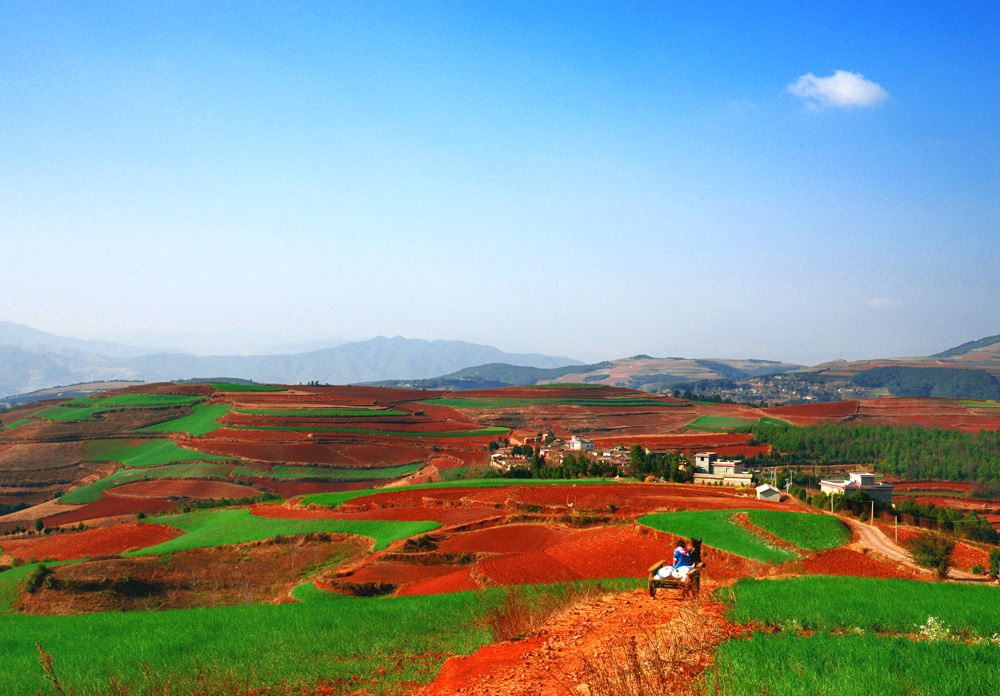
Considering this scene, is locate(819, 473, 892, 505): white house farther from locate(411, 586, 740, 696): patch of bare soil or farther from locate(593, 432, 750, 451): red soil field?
Answer: locate(411, 586, 740, 696): patch of bare soil

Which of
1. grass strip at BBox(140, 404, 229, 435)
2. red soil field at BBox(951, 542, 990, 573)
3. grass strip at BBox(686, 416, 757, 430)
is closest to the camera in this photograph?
red soil field at BBox(951, 542, 990, 573)

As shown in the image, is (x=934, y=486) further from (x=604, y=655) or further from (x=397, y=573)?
(x=604, y=655)

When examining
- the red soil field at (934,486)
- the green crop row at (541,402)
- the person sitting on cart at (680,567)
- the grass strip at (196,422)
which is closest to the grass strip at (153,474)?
the grass strip at (196,422)

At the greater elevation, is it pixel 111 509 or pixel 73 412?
pixel 73 412

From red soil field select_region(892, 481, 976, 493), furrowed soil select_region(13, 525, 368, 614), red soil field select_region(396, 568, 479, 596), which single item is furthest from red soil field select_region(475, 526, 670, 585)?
red soil field select_region(892, 481, 976, 493)

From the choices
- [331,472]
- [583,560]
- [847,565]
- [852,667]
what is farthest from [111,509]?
[852,667]

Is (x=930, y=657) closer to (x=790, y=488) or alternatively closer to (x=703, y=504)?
(x=703, y=504)
